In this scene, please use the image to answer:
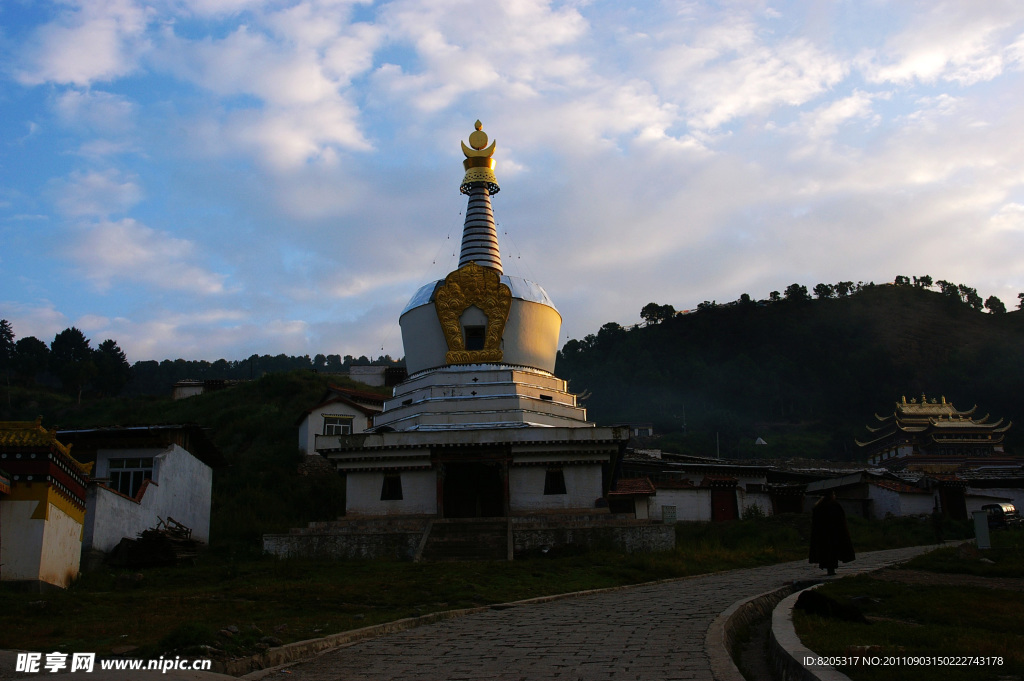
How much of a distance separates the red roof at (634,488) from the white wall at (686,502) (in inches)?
35.4

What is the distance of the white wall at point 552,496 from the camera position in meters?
25.4

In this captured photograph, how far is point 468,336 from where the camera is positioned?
1201 inches

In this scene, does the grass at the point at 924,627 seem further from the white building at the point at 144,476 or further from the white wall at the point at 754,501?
the white wall at the point at 754,501

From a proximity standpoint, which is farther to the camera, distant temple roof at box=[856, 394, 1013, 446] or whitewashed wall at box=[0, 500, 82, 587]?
distant temple roof at box=[856, 394, 1013, 446]

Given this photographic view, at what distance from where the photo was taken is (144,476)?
24016 mm

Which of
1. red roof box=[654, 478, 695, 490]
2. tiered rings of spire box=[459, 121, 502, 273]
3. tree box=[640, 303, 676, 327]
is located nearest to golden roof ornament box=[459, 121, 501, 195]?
tiered rings of spire box=[459, 121, 502, 273]

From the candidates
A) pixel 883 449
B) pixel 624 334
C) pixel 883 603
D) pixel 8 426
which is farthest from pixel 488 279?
pixel 624 334

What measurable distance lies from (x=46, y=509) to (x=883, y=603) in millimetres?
13693

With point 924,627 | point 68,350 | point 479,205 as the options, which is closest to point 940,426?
point 479,205

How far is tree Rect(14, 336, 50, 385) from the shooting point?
73106mm

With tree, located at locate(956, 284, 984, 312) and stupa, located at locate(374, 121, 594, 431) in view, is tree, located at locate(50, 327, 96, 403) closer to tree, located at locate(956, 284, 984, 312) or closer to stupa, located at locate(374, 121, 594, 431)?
stupa, located at locate(374, 121, 594, 431)

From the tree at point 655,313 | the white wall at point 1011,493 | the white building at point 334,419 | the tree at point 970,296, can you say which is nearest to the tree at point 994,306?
the tree at point 970,296

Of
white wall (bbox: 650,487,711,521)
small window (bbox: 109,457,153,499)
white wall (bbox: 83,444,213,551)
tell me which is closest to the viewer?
white wall (bbox: 83,444,213,551)

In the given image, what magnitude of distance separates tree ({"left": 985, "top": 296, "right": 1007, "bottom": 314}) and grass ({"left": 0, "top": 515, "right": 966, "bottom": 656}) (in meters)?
110
